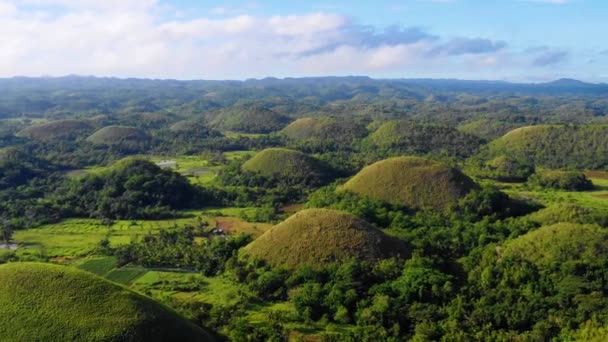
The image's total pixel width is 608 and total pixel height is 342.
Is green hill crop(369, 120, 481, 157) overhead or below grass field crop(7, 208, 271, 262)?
overhead

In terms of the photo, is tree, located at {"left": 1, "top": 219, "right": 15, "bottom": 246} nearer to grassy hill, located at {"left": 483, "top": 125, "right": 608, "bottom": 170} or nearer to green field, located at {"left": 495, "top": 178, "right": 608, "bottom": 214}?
green field, located at {"left": 495, "top": 178, "right": 608, "bottom": 214}

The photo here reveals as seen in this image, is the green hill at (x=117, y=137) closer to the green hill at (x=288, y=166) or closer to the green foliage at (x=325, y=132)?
the green foliage at (x=325, y=132)

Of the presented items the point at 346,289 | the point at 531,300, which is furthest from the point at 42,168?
the point at 531,300

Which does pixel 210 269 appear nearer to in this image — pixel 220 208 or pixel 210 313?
pixel 210 313

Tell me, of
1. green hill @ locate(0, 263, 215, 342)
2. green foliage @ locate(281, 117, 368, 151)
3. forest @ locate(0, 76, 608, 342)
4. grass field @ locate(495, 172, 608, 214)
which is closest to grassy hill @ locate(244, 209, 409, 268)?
forest @ locate(0, 76, 608, 342)

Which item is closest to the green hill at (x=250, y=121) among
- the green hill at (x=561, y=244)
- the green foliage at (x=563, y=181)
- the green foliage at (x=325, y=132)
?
the green foliage at (x=325, y=132)

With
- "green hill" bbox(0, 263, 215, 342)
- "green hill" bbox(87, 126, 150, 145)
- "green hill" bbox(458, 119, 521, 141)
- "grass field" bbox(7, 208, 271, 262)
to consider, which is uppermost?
"green hill" bbox(458, 119, 521, 141)
